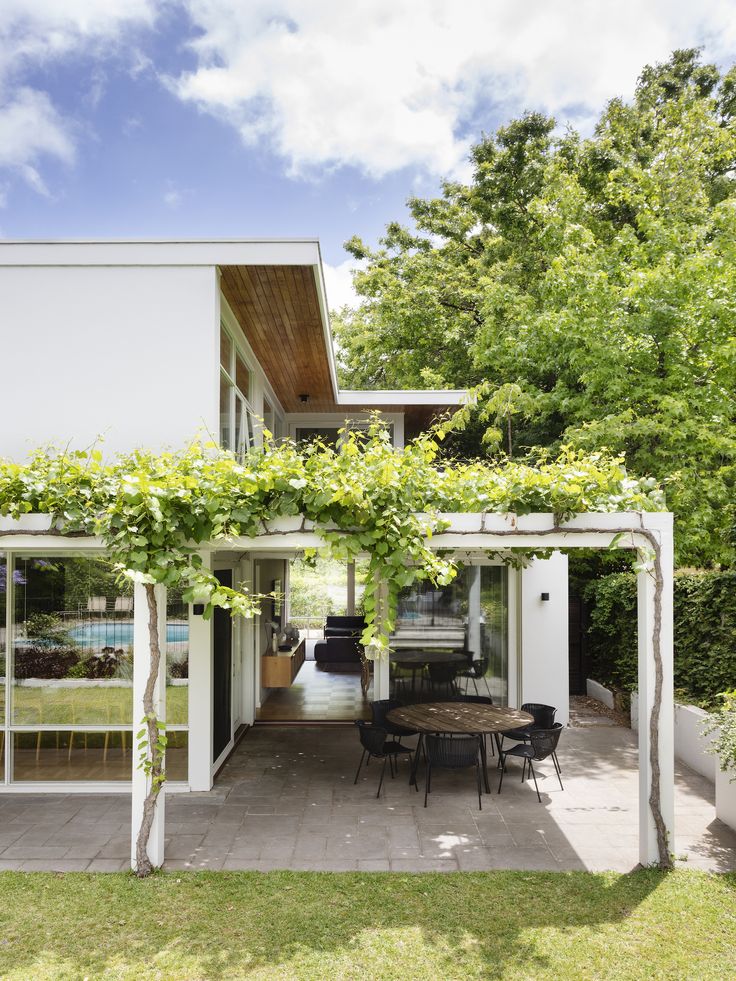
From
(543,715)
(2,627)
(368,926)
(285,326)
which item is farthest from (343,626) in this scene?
(368,926)

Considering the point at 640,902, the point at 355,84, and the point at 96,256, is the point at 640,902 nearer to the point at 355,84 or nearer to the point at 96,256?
the point at 96,256

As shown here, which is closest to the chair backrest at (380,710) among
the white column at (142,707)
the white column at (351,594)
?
the white column at (142,707)

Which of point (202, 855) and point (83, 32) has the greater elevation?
point (83, 32)

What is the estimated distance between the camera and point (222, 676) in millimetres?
8469

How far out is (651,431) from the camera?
9164mm

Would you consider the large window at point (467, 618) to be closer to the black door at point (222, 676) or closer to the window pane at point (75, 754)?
the black door at point (222, 676)

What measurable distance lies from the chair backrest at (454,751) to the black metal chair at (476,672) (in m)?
3.11

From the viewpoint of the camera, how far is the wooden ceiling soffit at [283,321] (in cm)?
727

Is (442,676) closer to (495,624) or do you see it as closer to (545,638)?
(495,624)

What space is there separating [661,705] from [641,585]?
3.24 ft

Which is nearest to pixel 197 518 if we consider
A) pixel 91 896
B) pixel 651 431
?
pixel 91 896

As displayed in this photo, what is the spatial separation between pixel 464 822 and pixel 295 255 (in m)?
5.92

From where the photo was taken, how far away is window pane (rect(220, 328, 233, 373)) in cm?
791

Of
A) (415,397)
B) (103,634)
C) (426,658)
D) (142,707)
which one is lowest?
(426,658)
